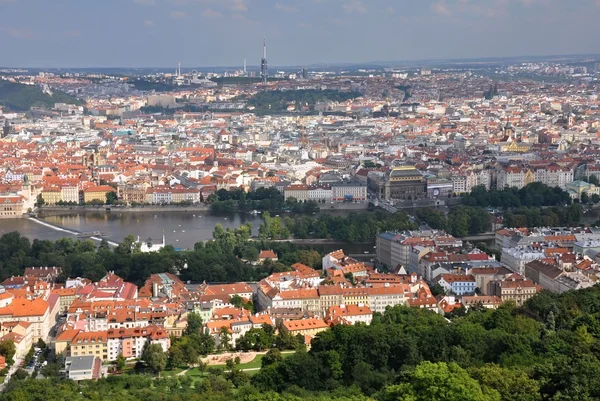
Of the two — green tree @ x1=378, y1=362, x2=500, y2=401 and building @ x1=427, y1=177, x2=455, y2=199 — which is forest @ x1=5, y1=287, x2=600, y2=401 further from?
building @ x1=427, y1=177, x2=455, y2=199

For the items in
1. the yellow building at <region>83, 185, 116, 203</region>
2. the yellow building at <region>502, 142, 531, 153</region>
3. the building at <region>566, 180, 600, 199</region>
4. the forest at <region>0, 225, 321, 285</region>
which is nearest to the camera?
the forest at <region>0, 225, 321, 285</region>

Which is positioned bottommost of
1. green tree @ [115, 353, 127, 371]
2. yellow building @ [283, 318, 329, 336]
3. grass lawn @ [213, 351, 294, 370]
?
grass lawn @ [213, 351, 294, 370]

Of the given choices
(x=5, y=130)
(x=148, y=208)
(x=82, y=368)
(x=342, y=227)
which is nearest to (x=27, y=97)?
(x=5, y=130)

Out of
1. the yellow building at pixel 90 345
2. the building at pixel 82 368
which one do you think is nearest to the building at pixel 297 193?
the yellow building at pixel 90 345

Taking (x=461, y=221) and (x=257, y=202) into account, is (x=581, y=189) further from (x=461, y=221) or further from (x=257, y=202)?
(x=257, y=202)

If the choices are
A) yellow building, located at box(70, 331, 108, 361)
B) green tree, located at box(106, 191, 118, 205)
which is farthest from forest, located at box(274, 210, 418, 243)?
yellow building, located at box(70, 331, 108, 361)

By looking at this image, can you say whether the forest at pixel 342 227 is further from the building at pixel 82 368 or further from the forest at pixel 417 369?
the building at pixel 82 368
